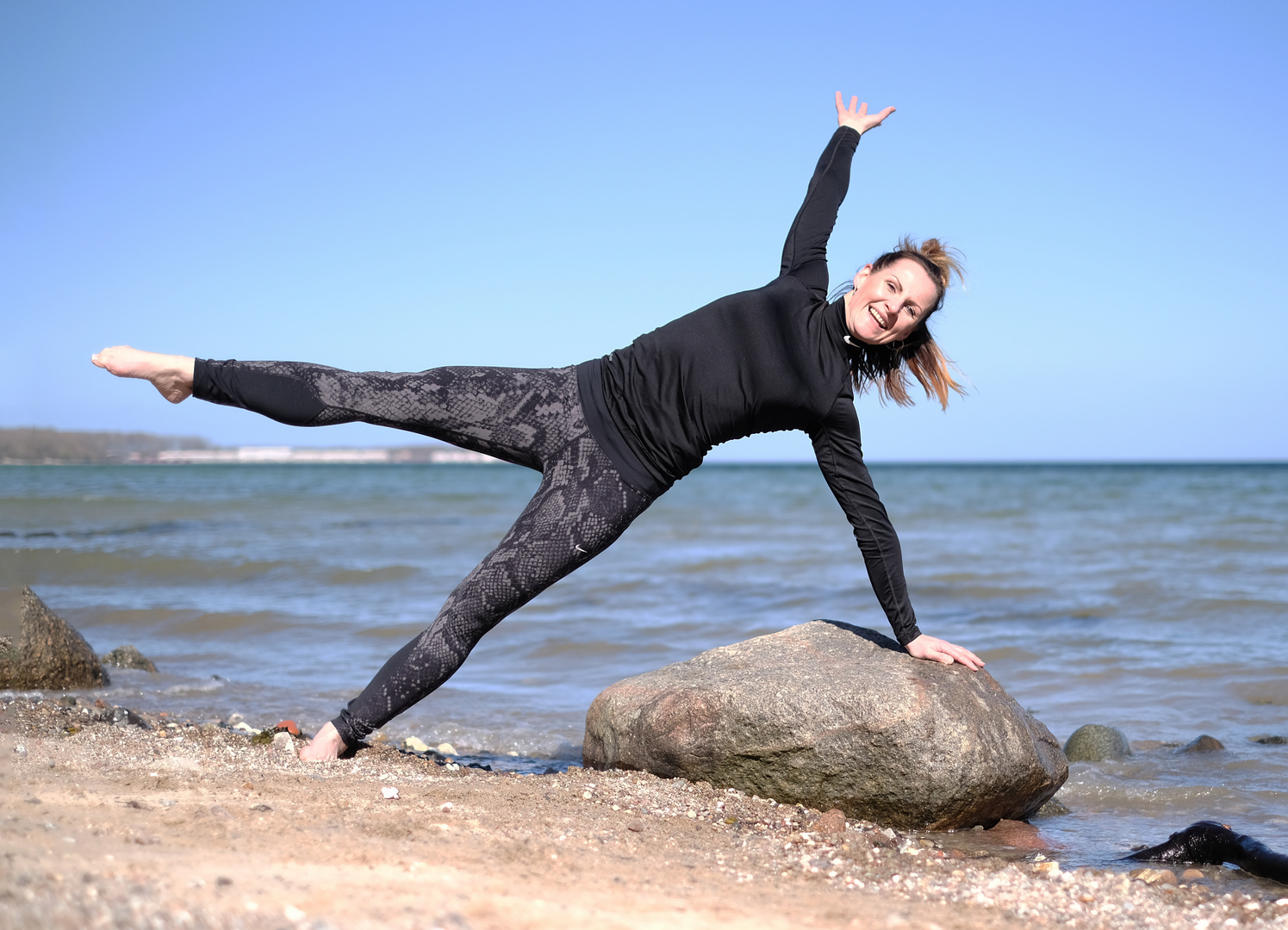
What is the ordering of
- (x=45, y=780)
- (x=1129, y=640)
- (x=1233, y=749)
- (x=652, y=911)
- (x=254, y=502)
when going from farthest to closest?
(x=254, y=502)
(x=1129, y=640)
(x=1233, y=749)
(x=45, y=780)
(x=652, y=911)

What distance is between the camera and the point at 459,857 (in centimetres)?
289

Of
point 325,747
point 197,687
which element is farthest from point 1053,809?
point 197,687

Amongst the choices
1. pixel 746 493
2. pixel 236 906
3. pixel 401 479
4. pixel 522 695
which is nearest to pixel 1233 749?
pixel 522 695

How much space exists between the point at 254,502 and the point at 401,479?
24.0 m

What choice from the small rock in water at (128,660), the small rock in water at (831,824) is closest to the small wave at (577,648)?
the small rock in water at (128,660)

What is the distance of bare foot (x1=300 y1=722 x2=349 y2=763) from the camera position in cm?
415

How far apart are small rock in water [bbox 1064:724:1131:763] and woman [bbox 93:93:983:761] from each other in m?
2.27

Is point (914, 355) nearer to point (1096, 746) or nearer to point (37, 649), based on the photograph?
point (1096, 746)

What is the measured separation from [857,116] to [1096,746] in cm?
370

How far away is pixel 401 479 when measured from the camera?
165 ft

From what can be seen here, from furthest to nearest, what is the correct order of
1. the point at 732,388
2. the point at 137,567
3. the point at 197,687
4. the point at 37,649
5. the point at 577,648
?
the point at 137,567
the point at 577,648
the point at 197,687
the point at 37,649
the point at 732,388

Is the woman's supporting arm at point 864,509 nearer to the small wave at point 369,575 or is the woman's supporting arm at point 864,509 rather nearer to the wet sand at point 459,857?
the wet sand at point 459,857

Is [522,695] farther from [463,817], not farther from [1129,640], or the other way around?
[1129,640]

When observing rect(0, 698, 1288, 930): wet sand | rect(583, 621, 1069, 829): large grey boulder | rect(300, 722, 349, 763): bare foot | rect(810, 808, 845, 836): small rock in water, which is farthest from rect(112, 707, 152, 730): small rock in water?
rect(810, 808, 845, 836): small rock in water
